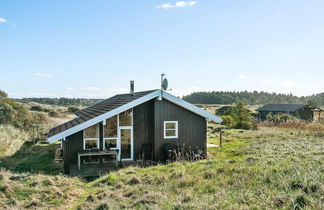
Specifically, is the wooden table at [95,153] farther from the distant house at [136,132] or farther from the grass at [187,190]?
the grass at [187,190]

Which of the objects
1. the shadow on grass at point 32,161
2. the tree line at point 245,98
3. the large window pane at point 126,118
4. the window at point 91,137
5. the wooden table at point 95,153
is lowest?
the shadow on grass at point 32,161

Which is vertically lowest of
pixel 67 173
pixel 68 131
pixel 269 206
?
pixel 67 173

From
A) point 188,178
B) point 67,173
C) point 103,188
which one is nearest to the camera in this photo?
point 188,178

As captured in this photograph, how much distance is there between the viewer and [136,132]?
13172 mm

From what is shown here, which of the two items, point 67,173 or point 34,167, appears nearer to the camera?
point 67,173

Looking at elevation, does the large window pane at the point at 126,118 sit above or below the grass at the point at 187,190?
above

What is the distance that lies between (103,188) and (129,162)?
15.7 feet

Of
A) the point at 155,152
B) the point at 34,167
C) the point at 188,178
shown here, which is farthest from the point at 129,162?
the point at 188,178

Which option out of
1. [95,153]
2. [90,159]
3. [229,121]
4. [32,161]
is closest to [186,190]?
[95,153]

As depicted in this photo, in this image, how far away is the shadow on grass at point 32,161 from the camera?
11711mm

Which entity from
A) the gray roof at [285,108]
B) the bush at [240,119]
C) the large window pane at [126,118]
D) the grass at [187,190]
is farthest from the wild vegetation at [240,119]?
the grass at [187,190]

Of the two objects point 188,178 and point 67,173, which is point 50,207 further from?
point 67,173

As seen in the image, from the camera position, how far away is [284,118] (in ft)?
109

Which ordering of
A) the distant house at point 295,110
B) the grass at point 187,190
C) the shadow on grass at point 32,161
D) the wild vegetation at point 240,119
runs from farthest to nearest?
the distant house at point 295,110 < the wild vegetation at point 240,119 < the shadow on grass at point 32,161 < the grass at point 187,190
